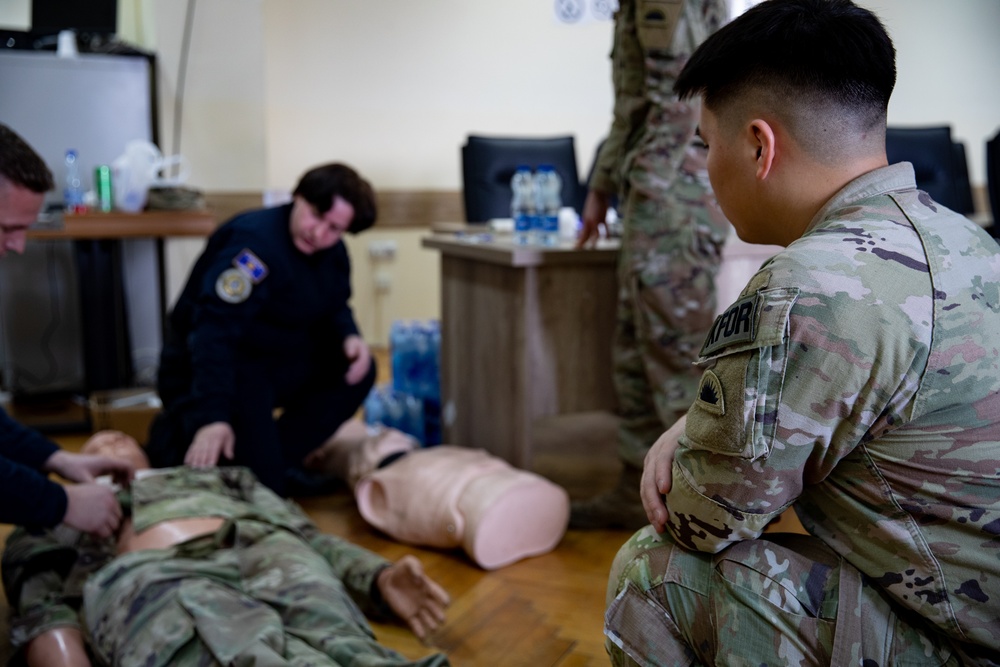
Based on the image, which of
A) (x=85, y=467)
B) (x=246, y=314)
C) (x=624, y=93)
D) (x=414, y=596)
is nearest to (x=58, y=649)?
(x=85, y=467)

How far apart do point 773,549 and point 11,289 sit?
3738mm

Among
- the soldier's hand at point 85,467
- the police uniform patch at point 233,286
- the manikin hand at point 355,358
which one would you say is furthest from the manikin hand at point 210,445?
the manikin hand at point 355,358


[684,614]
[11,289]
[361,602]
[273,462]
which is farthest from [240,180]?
[684,614]

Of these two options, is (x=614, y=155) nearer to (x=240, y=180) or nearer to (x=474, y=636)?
(x=474, y=636)

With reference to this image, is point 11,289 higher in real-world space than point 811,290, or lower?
lower

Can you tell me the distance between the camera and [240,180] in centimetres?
426

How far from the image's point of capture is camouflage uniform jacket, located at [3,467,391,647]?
156cm

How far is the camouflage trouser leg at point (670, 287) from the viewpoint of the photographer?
2.12m

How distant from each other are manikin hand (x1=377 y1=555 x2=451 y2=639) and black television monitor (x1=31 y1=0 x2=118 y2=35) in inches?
124

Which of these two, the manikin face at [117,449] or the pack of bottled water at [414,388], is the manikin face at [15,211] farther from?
the pack of bottled water at [414,388]

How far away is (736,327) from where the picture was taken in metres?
0.89

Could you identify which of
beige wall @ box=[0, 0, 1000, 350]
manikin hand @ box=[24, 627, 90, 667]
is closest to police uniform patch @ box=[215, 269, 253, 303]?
manikin hand @ box=[24, 627, 90, 667]

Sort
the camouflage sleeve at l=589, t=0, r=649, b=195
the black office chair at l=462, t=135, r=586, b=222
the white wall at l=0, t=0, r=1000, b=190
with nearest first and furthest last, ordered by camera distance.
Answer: the camouflage sleeve at l=589, t=0, r=649, b=195 < the black office chair at l=462, t=135, r=586, b=222 < the white wall at l=0, t=0, r=1000, b=190

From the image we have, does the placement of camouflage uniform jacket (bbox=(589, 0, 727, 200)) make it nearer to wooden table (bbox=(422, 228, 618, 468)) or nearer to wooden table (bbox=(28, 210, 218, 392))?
wooden table (bbox=(422, 228, 618, 468))
